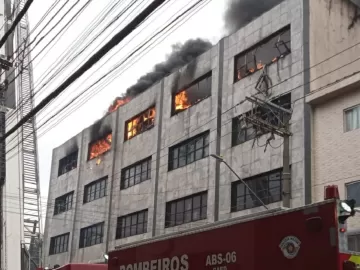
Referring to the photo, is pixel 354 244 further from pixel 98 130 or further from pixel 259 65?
pixel 98 130

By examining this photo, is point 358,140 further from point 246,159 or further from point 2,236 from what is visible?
point 2,236

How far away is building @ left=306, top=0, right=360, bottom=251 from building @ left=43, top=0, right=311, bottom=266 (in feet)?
1.55

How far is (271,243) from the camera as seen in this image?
5.35m

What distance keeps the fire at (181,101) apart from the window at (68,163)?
12210mm

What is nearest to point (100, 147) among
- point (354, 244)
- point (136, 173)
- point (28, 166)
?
point (136, 173)

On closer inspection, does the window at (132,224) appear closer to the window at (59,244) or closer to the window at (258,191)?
the window at (59,244)

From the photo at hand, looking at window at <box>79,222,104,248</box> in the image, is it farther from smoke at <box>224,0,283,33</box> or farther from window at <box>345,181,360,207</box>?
window at <box>345,181,360,207</box>

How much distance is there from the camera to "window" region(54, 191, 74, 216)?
124ft

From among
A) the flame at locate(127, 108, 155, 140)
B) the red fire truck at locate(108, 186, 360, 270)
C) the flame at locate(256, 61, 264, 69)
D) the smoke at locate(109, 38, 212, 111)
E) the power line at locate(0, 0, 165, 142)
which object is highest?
the smoke at locate(109, 38, 212, 111)

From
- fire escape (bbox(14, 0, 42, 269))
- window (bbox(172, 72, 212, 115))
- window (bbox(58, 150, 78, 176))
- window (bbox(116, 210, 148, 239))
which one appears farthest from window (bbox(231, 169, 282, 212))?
window (bbox(58, 150, 78, 176))

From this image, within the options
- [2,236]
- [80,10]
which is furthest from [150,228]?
[80,10]

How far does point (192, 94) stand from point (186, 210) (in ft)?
19.7

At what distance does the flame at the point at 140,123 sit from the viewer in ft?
103

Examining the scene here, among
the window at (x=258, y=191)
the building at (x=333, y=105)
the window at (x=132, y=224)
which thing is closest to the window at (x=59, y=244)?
the window at (x=132, y=224)
